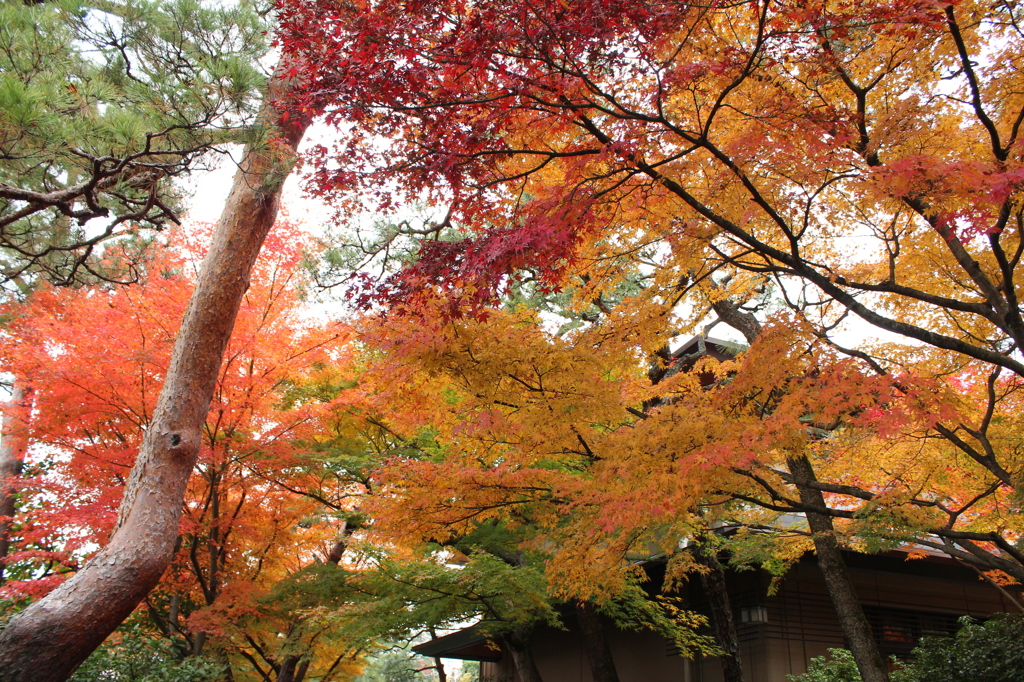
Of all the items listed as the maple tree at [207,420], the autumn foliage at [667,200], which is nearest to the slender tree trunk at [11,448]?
the maple tree at [207,420]

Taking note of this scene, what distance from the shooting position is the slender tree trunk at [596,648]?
9898mm

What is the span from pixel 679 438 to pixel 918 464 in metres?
3.57

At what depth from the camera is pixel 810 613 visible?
415 inches

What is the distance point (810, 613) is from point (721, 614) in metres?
2.49

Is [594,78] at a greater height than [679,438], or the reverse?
[594,78]

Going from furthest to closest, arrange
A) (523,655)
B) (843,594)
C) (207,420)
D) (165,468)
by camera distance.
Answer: (523,655), (207,420), (843,594), (165,468)

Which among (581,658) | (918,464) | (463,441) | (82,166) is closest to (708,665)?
(581,658)

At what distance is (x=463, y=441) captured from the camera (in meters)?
6.73

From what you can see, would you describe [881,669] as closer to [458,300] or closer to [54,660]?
[458,300]

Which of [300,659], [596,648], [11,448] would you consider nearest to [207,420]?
[300,659]

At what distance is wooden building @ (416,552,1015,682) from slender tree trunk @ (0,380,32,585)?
900 centimetres

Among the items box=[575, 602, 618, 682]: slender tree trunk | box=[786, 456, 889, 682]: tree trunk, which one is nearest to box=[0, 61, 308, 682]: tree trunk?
box=[575, 602, 618, 682]: slender tree trunk

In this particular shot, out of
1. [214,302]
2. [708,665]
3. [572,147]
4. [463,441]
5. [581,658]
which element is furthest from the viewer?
[581,658]

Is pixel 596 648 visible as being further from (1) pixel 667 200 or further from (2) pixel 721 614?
(1) pixel 667 200
